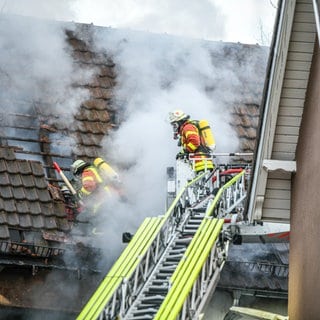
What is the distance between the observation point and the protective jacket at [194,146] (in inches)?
537

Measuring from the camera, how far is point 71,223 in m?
13.6

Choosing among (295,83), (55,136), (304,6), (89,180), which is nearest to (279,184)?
(295,83)

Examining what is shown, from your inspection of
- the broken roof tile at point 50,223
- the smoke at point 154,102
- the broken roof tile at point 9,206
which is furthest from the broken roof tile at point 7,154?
the smoke at point 154,102

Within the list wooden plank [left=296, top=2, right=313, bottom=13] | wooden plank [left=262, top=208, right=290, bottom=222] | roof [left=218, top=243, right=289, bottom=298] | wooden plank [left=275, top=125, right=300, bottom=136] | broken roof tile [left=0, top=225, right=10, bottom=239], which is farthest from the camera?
roof [left=218, top=243, right=289, bottom=298]

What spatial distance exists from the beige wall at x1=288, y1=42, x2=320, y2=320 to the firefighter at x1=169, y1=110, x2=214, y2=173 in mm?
3768

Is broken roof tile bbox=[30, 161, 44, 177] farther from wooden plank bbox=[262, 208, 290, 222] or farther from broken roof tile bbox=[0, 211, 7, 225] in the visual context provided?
wooden plank bbox=[262, 208, 290, 222]

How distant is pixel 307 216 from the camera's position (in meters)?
9.23

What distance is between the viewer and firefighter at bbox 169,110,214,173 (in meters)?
13.6

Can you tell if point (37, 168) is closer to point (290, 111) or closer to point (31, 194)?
point (31, 194)

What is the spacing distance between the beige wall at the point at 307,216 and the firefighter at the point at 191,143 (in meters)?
3.77

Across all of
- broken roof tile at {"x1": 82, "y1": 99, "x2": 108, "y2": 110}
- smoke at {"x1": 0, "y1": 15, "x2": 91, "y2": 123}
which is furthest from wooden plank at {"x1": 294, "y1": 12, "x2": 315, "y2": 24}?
broken roof tile at {"x1": 82, "y1": 99, "x2": 108, "y2": 110}

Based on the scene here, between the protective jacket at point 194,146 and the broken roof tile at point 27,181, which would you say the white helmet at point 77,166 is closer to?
the broken roof tile at point 27,181

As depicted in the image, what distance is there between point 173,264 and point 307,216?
243 centimetres

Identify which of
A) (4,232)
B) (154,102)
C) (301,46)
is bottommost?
(4,232)
